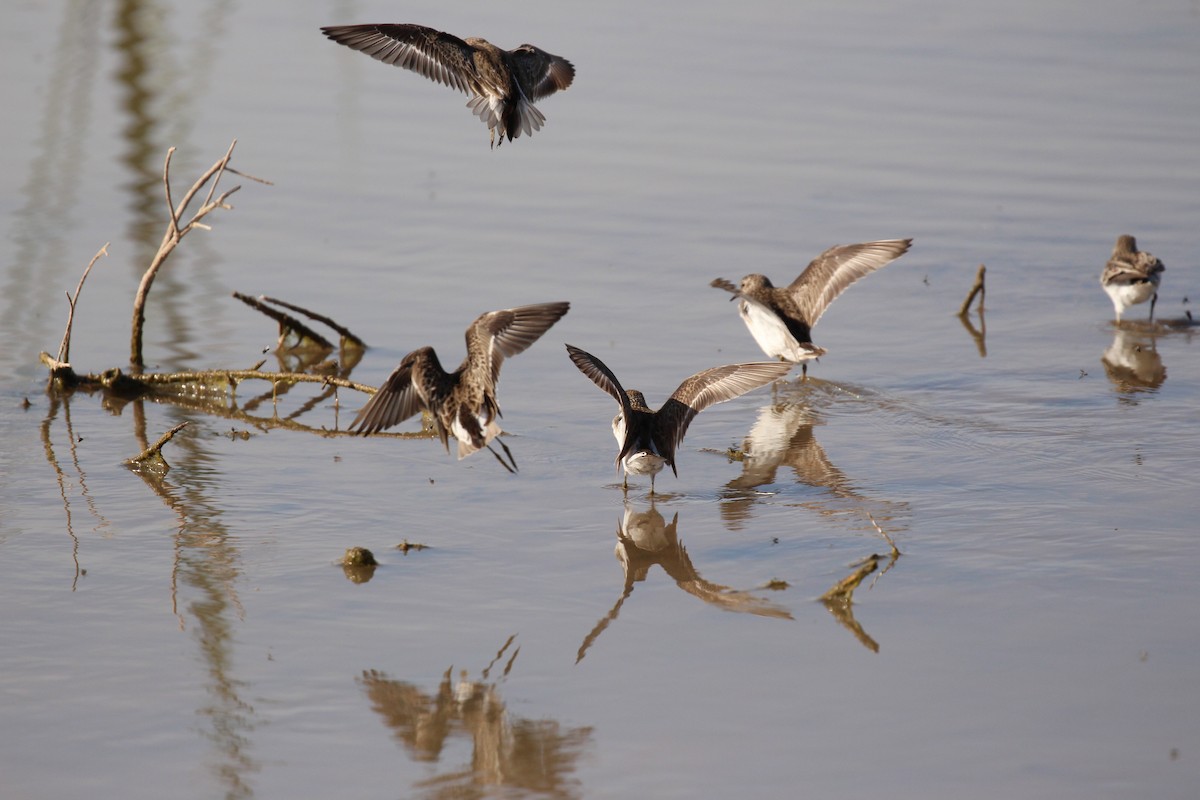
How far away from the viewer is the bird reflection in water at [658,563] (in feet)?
19.9

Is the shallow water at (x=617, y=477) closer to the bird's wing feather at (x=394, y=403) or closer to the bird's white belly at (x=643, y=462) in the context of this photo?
the bird's white belly at (x=643, y=462)

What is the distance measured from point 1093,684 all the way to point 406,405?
132 inches

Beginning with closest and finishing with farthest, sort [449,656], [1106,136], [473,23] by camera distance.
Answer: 1. [449,656]
2. [1106,136]
3. [473,23]

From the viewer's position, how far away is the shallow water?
506 centimetres

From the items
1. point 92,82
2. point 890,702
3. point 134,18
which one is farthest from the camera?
point 134,18

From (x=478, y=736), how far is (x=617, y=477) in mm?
2947

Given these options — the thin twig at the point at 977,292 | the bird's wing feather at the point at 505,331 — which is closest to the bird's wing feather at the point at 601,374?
the bird's wing feather at the point at 505,331

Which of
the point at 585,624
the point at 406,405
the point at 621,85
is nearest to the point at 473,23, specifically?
the point at 621,85

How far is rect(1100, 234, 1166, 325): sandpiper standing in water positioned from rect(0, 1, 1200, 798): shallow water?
0.34 metres

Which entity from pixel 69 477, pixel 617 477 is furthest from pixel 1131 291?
pixel 69 477

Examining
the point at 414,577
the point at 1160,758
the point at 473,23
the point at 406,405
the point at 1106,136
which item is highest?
the point at 473,23

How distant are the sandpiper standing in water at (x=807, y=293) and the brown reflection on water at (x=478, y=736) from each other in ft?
16.0

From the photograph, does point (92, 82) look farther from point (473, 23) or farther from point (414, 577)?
point (414, 577)

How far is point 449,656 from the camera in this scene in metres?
5.62
